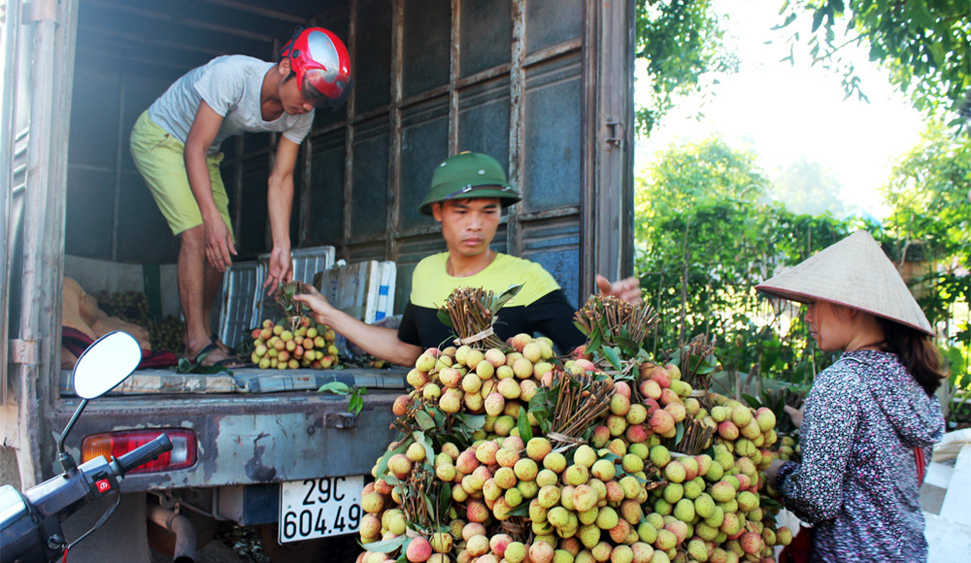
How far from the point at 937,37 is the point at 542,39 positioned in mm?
2762

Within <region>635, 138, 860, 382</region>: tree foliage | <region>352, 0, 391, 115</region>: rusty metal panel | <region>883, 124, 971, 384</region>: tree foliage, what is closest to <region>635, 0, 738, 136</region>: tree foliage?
<region>635, 138, 860, 382</region>: tree foliage

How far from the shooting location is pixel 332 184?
539 centimetres

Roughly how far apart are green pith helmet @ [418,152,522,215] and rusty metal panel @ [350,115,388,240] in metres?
2.05

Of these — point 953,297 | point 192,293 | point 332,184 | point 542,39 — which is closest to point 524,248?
point 542,39

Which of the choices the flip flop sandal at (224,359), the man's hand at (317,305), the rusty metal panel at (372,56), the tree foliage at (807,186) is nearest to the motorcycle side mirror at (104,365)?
the man's hand at (317,305)

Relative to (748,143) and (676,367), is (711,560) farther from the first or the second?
(748,143)

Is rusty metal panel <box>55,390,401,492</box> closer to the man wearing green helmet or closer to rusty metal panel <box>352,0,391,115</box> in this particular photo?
the man wearing green helmet

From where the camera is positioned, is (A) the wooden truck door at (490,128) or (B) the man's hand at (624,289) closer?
(B) the man's hand at (624,289)

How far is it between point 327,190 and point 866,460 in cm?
441

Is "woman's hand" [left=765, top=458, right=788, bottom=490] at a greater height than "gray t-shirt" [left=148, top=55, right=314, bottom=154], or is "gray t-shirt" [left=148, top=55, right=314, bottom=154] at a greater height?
"gray t-shirt" [left=148, top=55, right=314, bottom=154]

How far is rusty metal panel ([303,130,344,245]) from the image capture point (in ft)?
17.5

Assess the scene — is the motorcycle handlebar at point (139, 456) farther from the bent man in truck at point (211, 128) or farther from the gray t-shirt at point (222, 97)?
the gray t-shirt at point (222, 97)

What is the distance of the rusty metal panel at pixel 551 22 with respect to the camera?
355cm

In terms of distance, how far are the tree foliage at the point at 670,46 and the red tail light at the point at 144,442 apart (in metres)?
7.01
